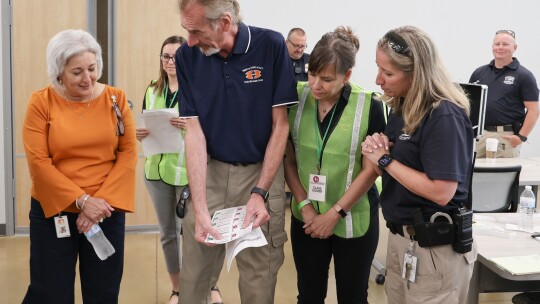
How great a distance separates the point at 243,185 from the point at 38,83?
10.3ft

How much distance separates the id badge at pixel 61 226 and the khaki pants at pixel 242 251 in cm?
57

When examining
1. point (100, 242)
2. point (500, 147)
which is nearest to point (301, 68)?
point (500, 147)

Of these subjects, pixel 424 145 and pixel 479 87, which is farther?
pixel 479 87

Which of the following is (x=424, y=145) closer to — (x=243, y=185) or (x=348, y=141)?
(x=348, y=141)

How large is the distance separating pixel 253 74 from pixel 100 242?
1008mm

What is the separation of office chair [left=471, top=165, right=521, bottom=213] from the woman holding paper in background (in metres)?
1.87

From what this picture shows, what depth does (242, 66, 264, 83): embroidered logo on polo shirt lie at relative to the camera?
2049 mm

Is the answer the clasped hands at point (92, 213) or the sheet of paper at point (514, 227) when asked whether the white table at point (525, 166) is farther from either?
the clasped hands at point (92, 213)

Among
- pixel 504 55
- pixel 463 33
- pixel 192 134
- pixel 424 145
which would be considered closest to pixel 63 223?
pixel 192 134

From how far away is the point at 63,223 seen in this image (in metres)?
2.39

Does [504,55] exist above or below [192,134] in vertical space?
above

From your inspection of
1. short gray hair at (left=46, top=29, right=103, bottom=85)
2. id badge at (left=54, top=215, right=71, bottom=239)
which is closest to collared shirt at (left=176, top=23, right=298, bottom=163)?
short gray hair at (left=46, top=29, right=103, bottom=85)

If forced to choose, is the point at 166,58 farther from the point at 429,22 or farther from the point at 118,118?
the point at 429,22

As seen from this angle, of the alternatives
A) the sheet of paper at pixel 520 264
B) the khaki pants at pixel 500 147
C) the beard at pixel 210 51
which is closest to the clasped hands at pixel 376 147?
the beard at pixel 210 51
